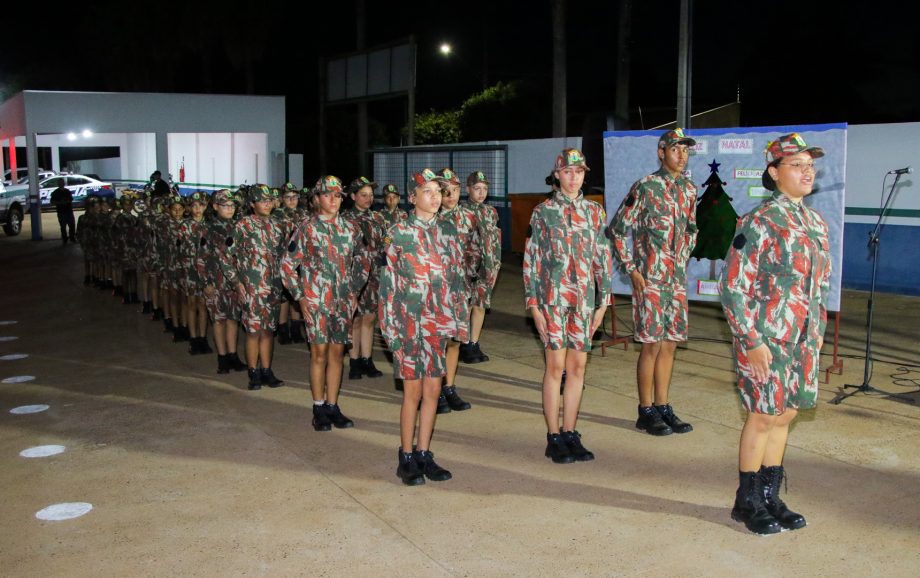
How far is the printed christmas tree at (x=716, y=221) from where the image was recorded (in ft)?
28.9

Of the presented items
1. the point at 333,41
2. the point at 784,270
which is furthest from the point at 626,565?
the point at 333,41

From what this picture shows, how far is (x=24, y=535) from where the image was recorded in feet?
17.0

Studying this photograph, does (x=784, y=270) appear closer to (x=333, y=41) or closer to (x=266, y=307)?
(x=266, y=307)

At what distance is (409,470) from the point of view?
231 inches

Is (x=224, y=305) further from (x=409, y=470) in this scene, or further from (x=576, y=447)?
(x=576, y=447)

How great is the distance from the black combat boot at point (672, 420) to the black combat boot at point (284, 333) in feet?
17.3

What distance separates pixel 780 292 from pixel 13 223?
2764cm

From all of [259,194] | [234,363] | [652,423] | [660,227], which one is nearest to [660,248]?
[660,227]

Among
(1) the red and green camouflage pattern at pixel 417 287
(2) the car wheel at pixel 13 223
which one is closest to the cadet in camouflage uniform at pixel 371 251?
(1) the red and green camouflage pattern at pixel 417 287

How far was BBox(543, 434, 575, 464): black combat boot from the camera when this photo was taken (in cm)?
622

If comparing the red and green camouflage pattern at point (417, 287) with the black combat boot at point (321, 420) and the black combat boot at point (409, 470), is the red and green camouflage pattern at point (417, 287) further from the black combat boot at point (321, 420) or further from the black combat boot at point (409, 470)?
the black combat boot at point (321, 420)

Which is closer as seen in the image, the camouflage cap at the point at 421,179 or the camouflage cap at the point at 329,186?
the camouflage cap at the point at 421,179

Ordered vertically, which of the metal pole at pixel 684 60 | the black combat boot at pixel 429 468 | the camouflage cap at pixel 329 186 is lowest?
the black combat boot at pixel 429 468

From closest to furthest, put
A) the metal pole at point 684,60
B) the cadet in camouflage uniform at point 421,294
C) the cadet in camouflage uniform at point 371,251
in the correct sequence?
the cadet in camouflage uniform at point 421,294, the cadet in camouflage uniform at point 371,251, the metal pole at point 684,60
